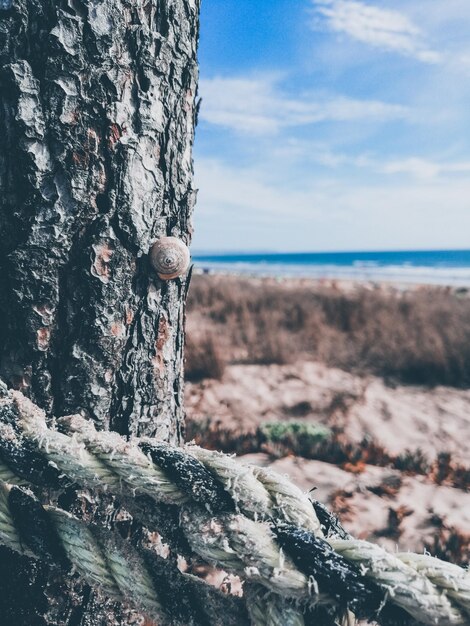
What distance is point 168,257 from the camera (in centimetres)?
124

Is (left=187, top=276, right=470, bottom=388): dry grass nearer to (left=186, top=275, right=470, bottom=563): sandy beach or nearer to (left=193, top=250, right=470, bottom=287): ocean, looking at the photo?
(left=186, top=275, right=470, bottom=563): sandy beach

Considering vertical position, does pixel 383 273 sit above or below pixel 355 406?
above

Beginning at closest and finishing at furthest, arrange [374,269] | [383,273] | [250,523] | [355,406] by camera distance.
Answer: [250,523] → [355,406] → [383,273] → [374,269]

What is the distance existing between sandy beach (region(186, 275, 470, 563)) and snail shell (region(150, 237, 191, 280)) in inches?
83.0

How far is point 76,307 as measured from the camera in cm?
122

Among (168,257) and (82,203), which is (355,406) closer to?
(168,257)

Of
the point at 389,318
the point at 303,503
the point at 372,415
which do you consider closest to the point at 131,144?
the point at 303,503

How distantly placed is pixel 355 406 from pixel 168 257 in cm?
392

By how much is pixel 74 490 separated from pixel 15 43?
1057mm

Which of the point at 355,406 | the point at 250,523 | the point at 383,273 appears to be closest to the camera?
the point at 250,523

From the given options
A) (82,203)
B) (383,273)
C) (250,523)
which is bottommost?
(383,273)

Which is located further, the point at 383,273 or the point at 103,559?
the point at 383,273

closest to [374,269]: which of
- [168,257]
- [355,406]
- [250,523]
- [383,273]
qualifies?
[383,273]

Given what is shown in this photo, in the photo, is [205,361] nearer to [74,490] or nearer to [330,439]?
[330,439]
